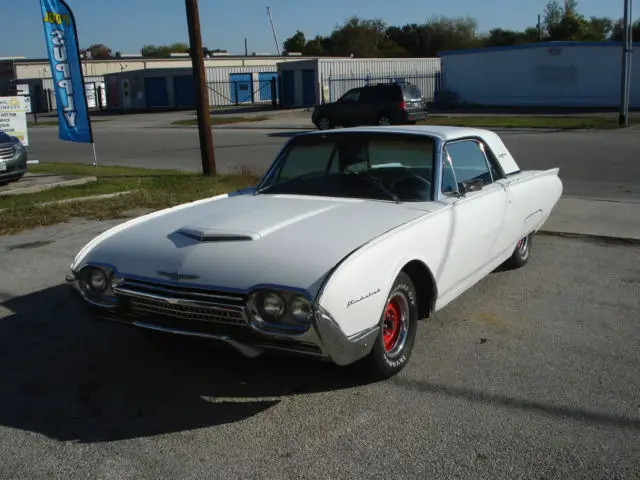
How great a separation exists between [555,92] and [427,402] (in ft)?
128

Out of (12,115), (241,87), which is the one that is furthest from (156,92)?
(12,115)

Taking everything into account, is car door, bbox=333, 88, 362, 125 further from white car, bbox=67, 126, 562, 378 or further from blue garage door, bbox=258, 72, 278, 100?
blue garage door, bbox=258, 72, 278, 100

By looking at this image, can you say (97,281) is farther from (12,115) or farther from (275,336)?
(12,115)

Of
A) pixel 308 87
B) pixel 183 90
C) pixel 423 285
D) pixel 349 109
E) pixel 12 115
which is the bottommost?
pixel 349 109

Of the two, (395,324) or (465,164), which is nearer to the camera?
(395,324)

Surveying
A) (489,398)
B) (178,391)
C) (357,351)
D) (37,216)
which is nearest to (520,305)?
(489,398)

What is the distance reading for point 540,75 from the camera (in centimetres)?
4041

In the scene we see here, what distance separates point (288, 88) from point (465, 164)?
4268 cm

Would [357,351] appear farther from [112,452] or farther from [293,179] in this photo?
[293,179]

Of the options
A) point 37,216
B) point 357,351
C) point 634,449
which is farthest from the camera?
point 37,216

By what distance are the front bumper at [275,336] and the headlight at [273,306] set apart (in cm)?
8

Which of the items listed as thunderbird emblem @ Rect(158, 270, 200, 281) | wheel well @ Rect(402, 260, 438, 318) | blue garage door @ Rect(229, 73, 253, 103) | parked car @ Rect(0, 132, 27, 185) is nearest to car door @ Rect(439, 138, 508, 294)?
wheel well @ Rect(402, 260, 438, 318)

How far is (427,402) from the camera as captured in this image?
4.10 metres

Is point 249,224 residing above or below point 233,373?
above
